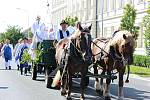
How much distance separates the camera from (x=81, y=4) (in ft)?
243

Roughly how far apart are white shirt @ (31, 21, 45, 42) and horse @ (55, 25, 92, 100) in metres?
4.64

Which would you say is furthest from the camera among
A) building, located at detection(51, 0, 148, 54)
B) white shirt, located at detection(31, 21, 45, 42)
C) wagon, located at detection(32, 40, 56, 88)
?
building, located at detection(51, 0, 148, 54)

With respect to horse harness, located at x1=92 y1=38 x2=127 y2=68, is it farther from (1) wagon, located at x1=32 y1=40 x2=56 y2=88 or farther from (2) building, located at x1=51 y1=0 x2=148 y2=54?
(2) building, located at x1=51 y1=0 x2=148 y2=54

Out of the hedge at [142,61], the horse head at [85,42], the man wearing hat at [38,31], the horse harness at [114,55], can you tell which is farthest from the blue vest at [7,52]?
the horse head at [85,42]

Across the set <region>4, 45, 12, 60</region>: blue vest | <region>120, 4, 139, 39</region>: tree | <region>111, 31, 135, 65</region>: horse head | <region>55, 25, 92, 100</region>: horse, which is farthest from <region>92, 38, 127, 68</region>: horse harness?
<region>120, 4, 139, 39</region>: tree

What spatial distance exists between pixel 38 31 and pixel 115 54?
6517 millimetres

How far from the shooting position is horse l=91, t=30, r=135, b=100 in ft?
37.0

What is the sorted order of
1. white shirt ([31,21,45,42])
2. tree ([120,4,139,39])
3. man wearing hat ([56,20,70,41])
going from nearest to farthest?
man wearing hat ([56,20,70,41])
white shirt ([31,21,45,42])
tree ([120,4,139,39])

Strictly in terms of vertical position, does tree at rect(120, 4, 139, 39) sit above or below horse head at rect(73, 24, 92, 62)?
above

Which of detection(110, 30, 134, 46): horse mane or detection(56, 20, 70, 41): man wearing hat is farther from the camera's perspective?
detection(56, 20, 70, 41): man wearing hat

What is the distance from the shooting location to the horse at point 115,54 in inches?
443

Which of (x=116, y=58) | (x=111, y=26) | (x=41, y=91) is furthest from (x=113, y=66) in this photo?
(x=111, y=26)

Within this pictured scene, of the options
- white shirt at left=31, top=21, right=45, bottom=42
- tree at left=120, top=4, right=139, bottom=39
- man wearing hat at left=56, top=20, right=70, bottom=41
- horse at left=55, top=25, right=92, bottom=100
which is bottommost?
horse at left=55, top=25, right=92, bottom=100

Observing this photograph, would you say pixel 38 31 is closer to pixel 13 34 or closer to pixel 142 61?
pixel 142 61
